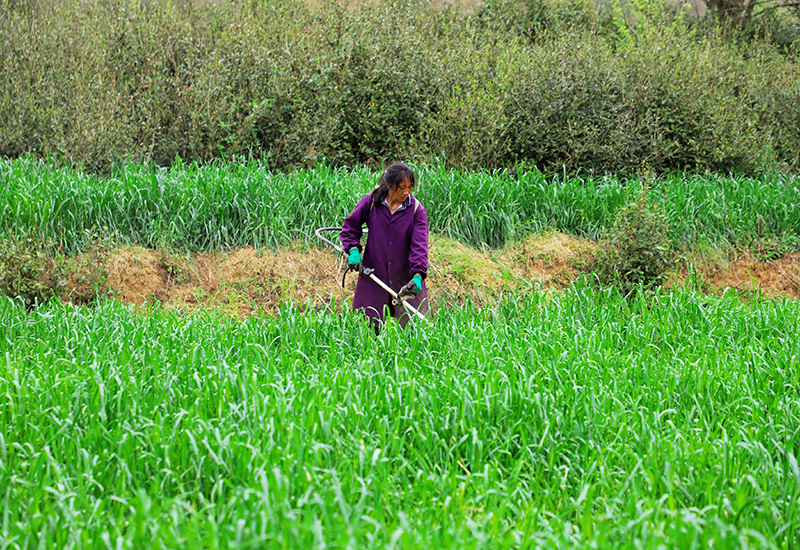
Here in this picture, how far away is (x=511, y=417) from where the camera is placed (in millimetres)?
3188

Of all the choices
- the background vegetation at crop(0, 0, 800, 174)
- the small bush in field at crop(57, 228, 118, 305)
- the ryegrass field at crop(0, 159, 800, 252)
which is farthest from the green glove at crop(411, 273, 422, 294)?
the background vegetation at crop(0, 0, 800, 174)

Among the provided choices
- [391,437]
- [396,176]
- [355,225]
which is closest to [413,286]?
[355,225]

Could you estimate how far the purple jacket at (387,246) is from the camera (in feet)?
15.3

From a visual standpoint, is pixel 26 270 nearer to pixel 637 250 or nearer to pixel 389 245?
pixel 389 245

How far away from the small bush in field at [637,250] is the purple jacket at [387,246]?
7.79 ft

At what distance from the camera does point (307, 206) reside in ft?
21.9

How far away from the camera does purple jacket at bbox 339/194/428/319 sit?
15.3 feet

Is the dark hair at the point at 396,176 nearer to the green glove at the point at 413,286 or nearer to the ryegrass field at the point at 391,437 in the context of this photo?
the green glove at the point at 413,286

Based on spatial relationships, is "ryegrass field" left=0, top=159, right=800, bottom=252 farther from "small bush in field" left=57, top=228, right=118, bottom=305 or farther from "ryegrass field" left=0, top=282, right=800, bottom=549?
"ryegrass field" left=0, top=282, right=800, bottom=549

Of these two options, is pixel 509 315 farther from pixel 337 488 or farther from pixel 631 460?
pixel 337 488

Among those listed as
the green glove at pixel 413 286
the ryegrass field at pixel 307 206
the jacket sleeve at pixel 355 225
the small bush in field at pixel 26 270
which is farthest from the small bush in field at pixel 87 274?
the green glove at pixel 413 286

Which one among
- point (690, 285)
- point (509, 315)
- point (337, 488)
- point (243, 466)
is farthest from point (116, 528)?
point (690, 285)

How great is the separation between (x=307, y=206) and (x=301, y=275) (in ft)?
2.68

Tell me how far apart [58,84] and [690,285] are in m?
8.00
